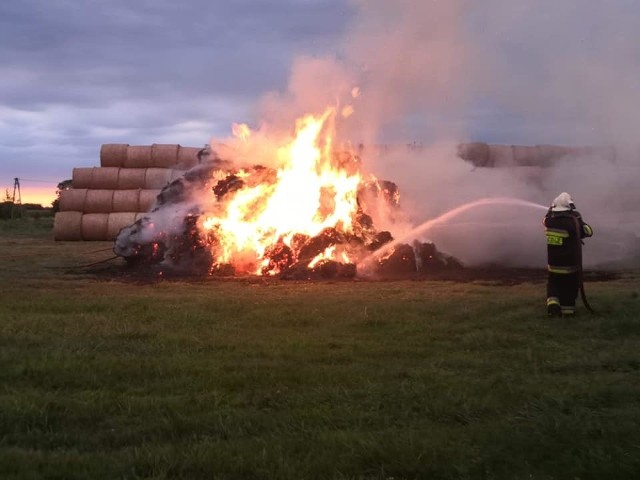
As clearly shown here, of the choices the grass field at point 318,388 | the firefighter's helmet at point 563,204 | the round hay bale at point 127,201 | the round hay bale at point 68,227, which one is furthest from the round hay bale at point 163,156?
the firefighter's helmet at point 563,204

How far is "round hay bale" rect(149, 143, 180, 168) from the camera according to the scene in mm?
29109

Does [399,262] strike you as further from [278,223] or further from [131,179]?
[131,179]

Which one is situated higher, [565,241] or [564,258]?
[565,241]

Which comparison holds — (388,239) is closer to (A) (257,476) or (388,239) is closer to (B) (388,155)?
(B) (388,155)

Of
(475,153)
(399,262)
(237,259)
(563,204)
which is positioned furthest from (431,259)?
(475,153)

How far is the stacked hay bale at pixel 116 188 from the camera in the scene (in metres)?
28.0

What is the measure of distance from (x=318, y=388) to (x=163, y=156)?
2462 cm

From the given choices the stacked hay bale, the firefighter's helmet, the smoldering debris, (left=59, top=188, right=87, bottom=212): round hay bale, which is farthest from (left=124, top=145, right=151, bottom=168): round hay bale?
the firefighter's helmet

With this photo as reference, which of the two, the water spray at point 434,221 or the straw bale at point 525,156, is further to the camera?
the straw bale at point 525,156

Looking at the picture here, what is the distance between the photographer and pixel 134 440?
189 inches

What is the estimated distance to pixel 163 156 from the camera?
2911 centimetres

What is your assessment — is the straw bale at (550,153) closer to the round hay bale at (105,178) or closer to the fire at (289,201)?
the fire at (289,201)

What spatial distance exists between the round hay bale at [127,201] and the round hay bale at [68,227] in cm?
163

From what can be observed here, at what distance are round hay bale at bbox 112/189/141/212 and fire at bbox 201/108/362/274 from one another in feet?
40.4
